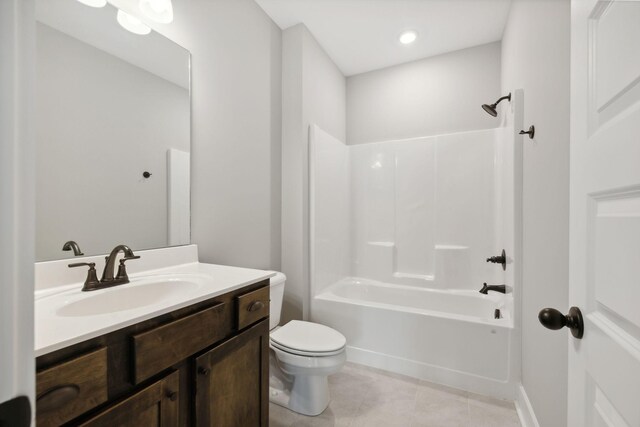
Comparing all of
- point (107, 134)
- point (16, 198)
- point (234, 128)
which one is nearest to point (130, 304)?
point (107, 134)

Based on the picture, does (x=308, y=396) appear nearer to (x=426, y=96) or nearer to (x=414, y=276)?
(x=414, y=276)

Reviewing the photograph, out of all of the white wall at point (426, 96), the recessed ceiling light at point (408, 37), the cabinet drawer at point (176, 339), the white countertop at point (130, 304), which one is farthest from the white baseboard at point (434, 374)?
the recessed ceiling light at point (408, 37)

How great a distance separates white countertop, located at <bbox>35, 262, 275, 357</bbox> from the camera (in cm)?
66

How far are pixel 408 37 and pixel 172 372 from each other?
283 centimetres

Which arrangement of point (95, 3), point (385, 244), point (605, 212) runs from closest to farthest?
point (605, 212)
point (95, 3)
point (385, 244)

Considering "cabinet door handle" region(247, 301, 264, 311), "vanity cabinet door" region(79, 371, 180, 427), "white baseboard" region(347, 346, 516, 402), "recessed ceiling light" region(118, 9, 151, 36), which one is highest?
"recessed ceiling light" region(118, 9, 151, 36)

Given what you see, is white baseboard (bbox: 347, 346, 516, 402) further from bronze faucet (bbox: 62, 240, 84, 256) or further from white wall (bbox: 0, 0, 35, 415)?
white wall (bbox: 0, 0, 35, 415)

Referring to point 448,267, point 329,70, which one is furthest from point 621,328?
point 329,70

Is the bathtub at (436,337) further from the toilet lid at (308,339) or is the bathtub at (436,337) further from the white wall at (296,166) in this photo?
the toilet lid at (308,339)

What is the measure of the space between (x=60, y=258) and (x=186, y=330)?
0.64 meters

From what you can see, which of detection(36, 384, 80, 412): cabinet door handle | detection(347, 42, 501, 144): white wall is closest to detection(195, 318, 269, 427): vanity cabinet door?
detection(36, 384, 80, 412): cabinet door handle

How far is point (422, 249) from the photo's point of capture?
8.91 ft

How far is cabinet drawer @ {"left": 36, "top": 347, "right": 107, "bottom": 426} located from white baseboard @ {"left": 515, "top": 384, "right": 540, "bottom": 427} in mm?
1851

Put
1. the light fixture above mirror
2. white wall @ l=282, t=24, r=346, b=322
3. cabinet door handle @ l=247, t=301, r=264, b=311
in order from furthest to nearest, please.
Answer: white wall @ l=282, t=24, r=346, b=322, the light fixture above mirror, cabinet door handle @ l=247, t=301, r=264, b=311
